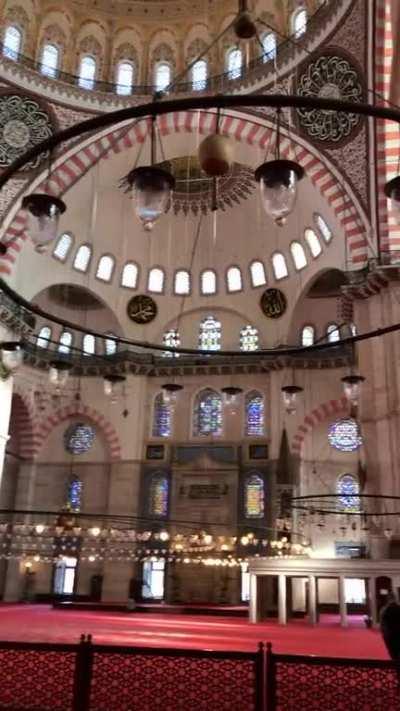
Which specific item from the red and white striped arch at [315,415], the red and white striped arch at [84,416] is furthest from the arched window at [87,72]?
the red and white striped arch at [315,415]

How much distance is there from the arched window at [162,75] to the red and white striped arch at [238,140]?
1.10 m

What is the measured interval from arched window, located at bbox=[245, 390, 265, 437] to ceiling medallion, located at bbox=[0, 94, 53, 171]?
941 centimetres

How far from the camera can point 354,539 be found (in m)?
21.4

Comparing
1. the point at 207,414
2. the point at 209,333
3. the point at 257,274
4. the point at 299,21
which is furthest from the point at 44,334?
the point at 299,21

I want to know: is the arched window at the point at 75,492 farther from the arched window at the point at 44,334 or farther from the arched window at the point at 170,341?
the arched window at the point at 170,341

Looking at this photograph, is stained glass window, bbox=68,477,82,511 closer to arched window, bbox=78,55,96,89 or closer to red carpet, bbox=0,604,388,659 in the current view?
red carpet, bbox=0,604,388,659

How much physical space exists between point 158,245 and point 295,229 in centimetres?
452

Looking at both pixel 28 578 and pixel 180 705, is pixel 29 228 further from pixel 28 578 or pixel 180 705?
pixel 28 578

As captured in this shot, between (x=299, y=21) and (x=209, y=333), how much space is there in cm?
963

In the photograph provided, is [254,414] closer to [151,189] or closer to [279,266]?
[279,266]

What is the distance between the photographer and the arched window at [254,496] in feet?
66.7

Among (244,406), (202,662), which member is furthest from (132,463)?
(202,662)

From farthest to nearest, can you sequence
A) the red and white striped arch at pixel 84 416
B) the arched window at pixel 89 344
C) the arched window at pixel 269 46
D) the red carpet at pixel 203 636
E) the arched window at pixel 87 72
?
the arched window at pixel 89 344, the red and white striped arch at pixel 84 416, the arched window at pixel 87 72, the arched window at pixel 269 46, the red carpet at pixel 203 636

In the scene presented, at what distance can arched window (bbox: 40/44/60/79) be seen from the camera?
16.6m
